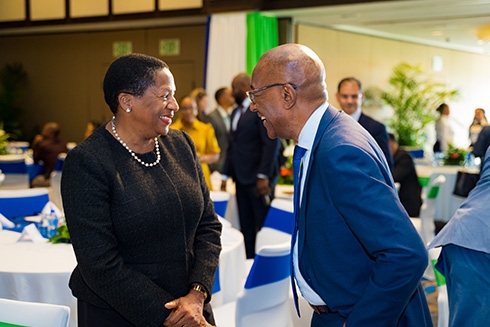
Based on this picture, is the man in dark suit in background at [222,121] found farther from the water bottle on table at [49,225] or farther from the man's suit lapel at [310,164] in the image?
the man's suit lapel at [310,164]

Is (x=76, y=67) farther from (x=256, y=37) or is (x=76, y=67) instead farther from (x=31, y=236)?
(x=31, y=236)

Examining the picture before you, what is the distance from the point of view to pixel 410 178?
6.46m

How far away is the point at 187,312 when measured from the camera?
2139 millimetres

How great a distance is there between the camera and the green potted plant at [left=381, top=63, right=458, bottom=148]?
1441 centimetres

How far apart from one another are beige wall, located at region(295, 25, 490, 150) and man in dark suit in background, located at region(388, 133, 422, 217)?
4332 mm

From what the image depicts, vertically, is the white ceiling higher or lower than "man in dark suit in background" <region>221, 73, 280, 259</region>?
higher

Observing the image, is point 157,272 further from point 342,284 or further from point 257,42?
point 257,42

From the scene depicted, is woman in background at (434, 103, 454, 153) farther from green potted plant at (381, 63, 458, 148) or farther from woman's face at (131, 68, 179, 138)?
woman's face at (131, 68, 179, 138)

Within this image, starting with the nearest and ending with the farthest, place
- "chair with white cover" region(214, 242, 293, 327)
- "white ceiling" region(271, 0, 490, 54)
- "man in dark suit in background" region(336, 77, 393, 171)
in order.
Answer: "chair with white cover" region(214, 242, 293, 327) < "man in dark suit in background" region(336, 77, 393, 171) < "white ceiling" region(271, 0, 490, 54)

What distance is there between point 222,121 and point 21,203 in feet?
12.4

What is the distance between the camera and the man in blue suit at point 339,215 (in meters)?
1.60

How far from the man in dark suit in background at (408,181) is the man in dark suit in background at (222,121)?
211 centimetres

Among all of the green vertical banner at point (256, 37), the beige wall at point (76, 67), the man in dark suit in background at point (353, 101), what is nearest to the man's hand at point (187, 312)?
the man in dark suit in background at point (353, 101)

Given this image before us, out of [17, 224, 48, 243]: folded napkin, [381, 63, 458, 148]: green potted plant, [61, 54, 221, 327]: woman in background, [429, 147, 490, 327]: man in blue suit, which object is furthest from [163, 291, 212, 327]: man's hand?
[381, 63, 458, 148]: green potted plant
